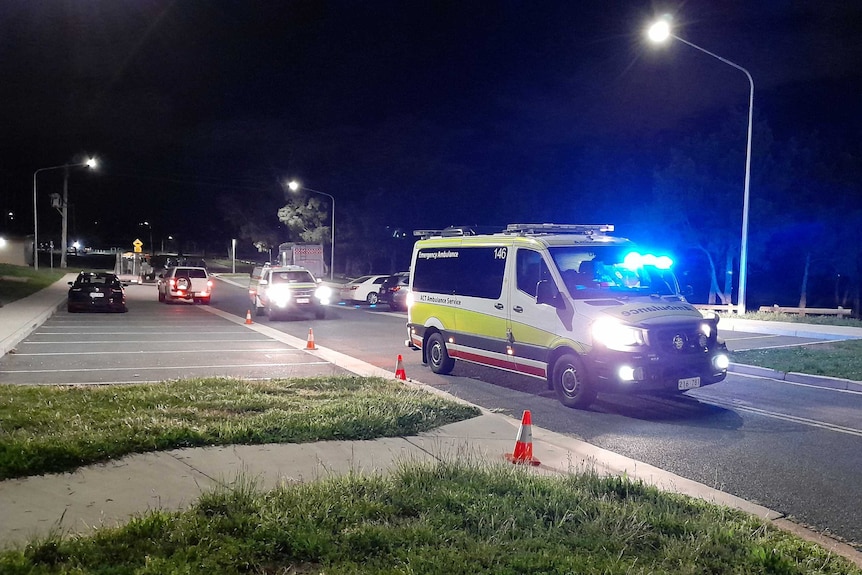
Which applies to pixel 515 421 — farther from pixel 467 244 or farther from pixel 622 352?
pixel 467 244

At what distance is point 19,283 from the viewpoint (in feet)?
125

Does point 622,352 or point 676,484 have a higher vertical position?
point 622,352

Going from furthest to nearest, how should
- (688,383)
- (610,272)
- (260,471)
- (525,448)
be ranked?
(610,272) < (688,383) < (525,448) < (260,471)

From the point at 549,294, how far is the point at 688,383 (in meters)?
2.22

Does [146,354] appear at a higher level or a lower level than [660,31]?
lower

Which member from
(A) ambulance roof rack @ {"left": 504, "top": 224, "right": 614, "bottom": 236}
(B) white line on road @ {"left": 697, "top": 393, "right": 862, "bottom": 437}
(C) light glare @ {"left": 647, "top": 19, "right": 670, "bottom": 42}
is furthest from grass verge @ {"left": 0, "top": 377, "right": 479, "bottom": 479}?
(C) light glare @ {"left": 647, "top": 19, "right": 670, "bottom": 42}

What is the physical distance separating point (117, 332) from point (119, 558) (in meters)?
16.0

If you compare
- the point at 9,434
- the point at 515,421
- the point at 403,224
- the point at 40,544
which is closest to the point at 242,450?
the point at 9,434

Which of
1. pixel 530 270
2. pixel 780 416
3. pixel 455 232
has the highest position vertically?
pixel 455 232

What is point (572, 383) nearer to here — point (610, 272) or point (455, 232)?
point (610, 272)

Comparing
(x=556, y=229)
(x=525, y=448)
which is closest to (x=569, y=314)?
(x=556, y=229)

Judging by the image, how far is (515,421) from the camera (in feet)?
30.0

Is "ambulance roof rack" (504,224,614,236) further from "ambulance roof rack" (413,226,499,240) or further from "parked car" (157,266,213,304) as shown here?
"parked car" (157,266,213,304)

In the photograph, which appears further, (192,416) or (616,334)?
(616,334)
